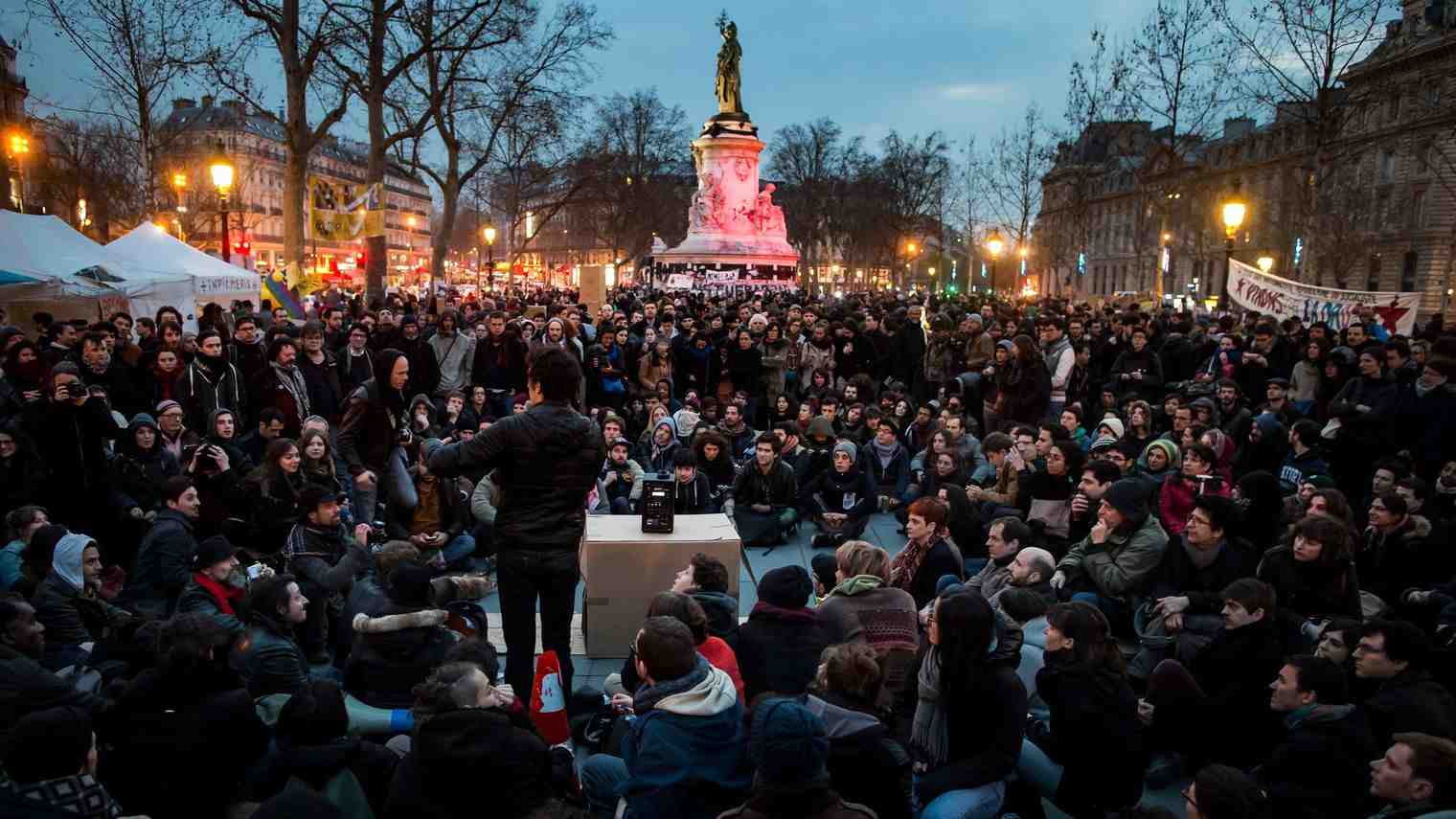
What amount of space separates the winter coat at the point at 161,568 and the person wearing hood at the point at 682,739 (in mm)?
3525

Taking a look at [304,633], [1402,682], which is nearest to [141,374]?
[304,633]

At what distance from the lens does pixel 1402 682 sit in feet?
13.8

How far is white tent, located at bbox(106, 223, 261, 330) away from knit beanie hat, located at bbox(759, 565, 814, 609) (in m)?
13.8

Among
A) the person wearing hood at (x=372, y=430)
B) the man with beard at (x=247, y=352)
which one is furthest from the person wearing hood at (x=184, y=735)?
the man with beard at (x=247, y=352)

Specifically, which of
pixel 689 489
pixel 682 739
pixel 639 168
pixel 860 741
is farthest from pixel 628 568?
pixel 639 168

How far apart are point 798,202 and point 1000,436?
62389 mm

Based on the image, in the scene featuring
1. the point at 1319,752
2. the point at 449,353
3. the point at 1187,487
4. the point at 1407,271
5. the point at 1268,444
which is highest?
the point at 1407,271

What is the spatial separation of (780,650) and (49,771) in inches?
111

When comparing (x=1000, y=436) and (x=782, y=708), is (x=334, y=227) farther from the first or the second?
(x=782, y=708)

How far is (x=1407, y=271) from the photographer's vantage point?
5091cm

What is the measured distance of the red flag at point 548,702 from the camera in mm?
4441

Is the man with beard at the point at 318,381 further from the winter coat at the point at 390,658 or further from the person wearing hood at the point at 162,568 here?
the winter coat at the point at 390,658

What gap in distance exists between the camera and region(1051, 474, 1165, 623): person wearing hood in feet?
20.1

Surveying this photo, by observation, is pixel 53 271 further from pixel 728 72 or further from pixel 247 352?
pixel 728 72
